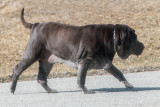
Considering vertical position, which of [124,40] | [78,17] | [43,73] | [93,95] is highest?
[124,40]

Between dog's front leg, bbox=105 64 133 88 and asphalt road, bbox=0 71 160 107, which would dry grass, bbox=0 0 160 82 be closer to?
asphalt road, bbox=0 71 160 107

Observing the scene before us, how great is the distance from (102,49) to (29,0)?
11.4 m

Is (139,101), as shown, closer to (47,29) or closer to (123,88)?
(123,88)

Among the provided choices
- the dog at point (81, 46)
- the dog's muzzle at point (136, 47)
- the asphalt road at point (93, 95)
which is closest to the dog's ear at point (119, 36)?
the dog at point (81, 46)

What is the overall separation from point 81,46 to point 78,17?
9.29 m

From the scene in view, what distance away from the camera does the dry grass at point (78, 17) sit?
15.4 m

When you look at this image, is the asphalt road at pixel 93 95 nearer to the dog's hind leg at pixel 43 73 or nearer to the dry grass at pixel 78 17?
the dog's hind leg at pixel 43 73

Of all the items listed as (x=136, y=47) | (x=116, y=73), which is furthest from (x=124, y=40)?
(x=116, y=73)

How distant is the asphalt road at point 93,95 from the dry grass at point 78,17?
4.03 metres

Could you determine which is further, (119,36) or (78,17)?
(78,17)

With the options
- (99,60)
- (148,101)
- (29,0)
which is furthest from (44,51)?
(29,0)

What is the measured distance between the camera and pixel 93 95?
8.60 m

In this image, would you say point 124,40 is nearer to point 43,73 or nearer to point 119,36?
point 119,36

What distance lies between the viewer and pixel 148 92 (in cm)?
865
